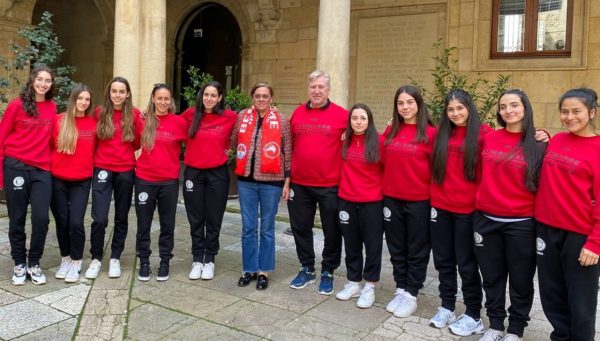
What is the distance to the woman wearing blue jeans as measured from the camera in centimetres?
455

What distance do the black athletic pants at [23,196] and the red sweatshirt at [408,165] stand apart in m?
2.88

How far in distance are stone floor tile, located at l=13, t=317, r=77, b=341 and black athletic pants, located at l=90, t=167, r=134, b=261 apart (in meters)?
1.14

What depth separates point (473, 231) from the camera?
146 inches

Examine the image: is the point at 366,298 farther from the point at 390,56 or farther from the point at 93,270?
the point at 390,56

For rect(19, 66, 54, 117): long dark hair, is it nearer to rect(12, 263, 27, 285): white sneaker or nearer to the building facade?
rect(12, 263, 27, 285): white sneaker

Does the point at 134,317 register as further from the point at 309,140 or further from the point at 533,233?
the point at 533,233

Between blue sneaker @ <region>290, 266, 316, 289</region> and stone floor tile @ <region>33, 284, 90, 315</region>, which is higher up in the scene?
blue sneaker @ <region>290, 266, 316, 289</region>

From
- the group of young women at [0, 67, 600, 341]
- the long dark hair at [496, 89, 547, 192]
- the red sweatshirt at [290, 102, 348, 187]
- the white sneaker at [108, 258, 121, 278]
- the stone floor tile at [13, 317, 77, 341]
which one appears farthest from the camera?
the white sneaker at [108, 258, 121, 278]

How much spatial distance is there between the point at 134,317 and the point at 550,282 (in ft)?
9.47

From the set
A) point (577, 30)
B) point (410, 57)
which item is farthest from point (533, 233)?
point (410, 57)

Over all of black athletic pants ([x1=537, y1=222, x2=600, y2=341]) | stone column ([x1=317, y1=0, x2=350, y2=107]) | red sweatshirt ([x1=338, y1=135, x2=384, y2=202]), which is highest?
stone column ([x1=317, y1=0, x2=350, y2=107])

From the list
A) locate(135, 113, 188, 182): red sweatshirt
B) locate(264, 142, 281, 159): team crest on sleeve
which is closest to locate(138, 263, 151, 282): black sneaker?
locate(135, 113, 188, 182): red sweatshirt

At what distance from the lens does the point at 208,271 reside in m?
4.96

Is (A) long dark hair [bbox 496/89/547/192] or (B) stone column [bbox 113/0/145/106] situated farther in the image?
(B) stone column [bbox 113/0/145/106]
